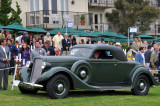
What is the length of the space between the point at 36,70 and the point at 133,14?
39.1 m

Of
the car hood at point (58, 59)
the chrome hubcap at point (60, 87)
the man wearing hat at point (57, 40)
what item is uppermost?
the man wearing hat at point (57, 40)

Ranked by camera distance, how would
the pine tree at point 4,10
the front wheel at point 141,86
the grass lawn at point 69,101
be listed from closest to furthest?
the grass lawn at point 69,101
the front wheel at point 141,86
the pine tree at point 4,10

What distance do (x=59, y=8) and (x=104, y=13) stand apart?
10.5 m

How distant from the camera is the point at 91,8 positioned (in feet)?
159

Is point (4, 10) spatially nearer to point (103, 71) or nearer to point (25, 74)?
point (25, 74)

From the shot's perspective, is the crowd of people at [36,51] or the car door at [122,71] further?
the crowd of people at [36,51]

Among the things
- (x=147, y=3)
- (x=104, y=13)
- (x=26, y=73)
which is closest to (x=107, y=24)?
(x=104, y=13)

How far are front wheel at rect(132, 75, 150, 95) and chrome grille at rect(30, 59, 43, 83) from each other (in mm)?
3465

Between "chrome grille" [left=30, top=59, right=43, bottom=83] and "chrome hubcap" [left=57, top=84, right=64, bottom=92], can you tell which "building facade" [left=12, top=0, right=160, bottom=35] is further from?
"chrome hubcap" [left=57, top=84, right=64, bottom=92]

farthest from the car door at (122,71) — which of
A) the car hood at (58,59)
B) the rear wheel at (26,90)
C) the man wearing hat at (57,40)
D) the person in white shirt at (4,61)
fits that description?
the man wearing hat at (57,40)

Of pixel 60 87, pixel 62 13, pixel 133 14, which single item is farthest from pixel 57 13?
pixel 60 87

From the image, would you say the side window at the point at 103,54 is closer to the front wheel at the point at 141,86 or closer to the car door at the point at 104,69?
the car door at the point at 104,69

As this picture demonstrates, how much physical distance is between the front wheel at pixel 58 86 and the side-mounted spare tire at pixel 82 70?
0.54 metres

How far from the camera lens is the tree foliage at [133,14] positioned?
48625 millimetres
